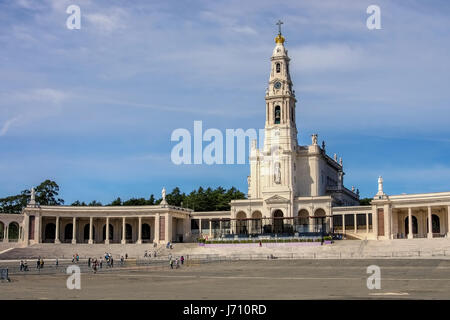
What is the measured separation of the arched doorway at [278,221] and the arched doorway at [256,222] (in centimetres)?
248

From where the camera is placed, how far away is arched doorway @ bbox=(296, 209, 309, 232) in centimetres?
9787

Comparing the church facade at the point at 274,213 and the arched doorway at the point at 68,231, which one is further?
the arched doorway at the point at 68,231

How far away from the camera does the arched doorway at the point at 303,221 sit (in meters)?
97.9

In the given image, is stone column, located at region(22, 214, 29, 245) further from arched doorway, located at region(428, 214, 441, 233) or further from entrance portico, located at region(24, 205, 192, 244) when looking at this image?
arched doorway, located at region(428, 214, 441, 233)

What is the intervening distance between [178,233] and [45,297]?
8423 cm

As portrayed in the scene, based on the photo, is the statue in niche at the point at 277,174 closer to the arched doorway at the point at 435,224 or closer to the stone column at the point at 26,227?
the arched doorway at the point at 435,224

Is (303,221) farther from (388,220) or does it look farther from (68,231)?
(68,231)

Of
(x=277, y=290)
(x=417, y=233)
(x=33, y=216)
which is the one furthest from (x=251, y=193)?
(x=277, y=290)

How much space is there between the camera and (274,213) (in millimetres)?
106625

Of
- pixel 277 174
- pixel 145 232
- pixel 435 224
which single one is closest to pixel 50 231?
pixel 145 232

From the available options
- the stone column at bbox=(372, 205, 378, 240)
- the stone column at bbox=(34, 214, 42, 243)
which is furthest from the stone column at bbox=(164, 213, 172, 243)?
the stone column at bbox=(372, 205, 378, 240)

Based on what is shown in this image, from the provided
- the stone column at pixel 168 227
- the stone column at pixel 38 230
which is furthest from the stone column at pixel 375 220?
the stone column at pixel 38 230
